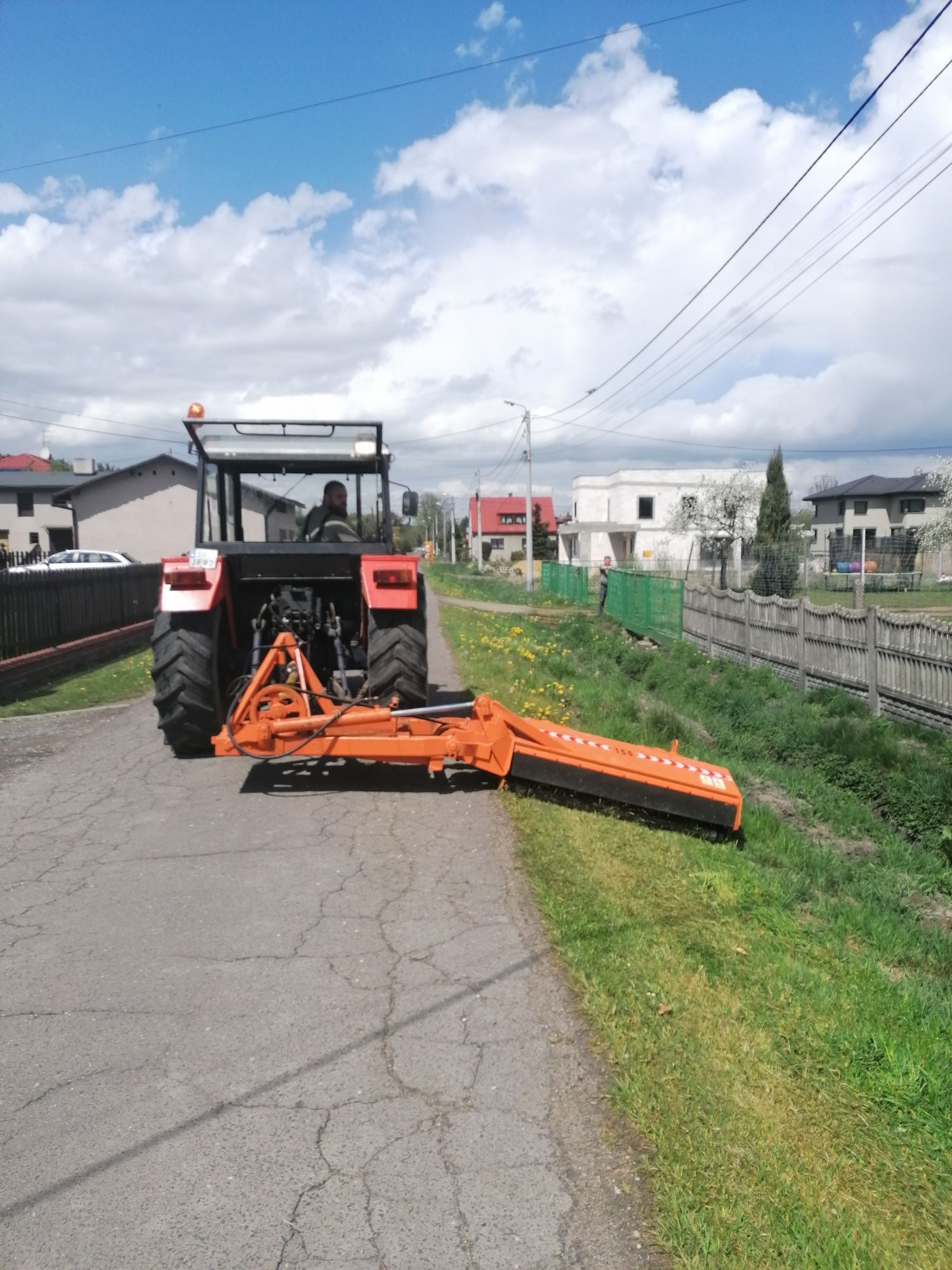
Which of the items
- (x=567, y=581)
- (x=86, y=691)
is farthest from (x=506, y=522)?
(x=86, y=691)

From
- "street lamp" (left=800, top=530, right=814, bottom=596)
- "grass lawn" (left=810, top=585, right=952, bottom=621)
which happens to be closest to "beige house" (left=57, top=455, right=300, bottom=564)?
"street lamp" (left=800, top=530, right=814, bottom=596)

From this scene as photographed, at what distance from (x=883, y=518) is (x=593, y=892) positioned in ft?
219

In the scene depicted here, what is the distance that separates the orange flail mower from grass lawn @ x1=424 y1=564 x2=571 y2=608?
2830cm

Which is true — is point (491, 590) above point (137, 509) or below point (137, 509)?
below

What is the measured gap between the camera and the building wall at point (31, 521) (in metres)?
52.6

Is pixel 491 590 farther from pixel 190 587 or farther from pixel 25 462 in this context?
pixel 25 462

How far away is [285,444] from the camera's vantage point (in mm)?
8469

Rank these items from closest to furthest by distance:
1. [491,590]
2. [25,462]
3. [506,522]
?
[491,590]
[25,462]
[506,522]

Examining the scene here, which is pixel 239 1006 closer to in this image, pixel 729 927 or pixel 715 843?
pixel 729 927

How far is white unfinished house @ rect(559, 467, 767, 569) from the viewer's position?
212 ft

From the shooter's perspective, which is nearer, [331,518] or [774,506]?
[331,518]

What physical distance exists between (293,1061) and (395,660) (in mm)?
4276

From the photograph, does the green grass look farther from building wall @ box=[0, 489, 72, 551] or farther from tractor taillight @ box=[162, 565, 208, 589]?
building wall @ box=[0, 489, 72, 551]

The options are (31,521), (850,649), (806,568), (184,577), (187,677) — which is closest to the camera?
(187,677)
